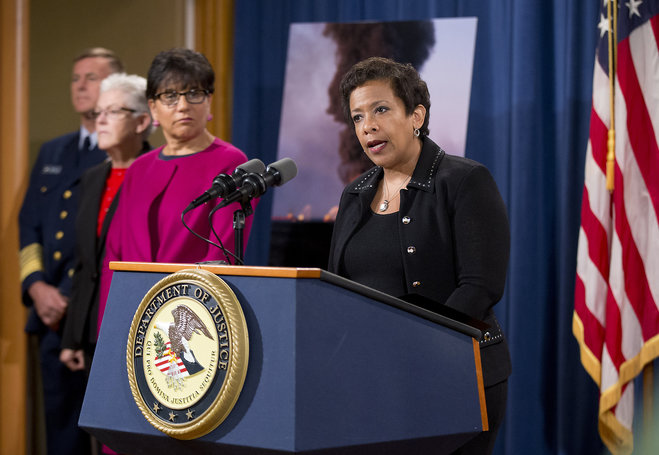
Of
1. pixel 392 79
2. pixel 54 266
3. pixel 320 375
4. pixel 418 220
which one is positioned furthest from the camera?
pixel 54 266

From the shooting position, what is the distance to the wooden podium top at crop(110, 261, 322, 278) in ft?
4.34

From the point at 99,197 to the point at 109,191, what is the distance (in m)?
0.05

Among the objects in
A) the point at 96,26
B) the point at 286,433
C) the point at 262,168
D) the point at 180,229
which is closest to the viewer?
the point at 286,433

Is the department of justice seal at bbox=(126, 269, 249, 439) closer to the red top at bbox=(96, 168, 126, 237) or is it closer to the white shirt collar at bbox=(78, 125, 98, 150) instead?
the red top at bbox=(96, 168, 126, 237)

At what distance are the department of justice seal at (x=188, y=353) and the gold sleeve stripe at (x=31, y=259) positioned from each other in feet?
7.60

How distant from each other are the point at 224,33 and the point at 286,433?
12.2 ft

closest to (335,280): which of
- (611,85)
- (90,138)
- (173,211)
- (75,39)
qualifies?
(173,211)

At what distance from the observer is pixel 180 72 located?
2703 mm

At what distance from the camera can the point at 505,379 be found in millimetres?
1786

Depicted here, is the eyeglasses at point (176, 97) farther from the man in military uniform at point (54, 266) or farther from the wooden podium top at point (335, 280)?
the wooden podium top at point (335, 280)

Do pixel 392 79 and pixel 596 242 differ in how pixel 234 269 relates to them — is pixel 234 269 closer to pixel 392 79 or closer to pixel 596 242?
pixel 392 79

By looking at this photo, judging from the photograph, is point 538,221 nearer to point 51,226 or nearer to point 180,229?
point 180,229

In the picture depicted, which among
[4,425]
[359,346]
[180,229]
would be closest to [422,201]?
[359,346]

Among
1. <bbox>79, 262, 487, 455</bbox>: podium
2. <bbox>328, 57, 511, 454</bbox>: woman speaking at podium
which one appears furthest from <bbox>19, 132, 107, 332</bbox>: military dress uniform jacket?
<bbox>79, 262, 487, 455</bbox>: podium
